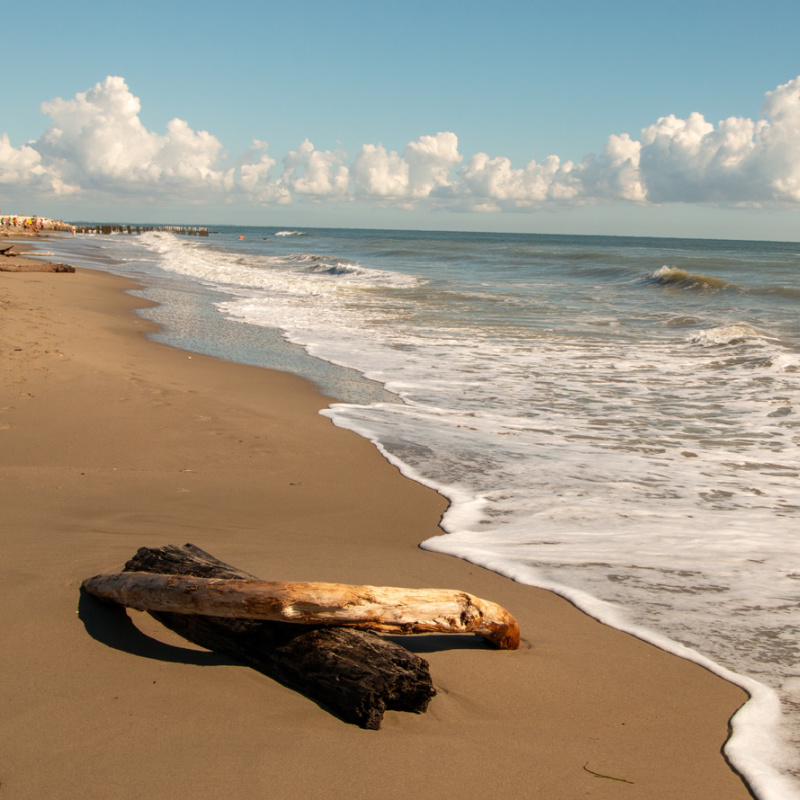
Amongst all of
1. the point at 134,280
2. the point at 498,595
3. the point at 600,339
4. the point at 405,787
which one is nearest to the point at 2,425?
the point at 498,595

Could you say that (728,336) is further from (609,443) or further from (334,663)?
(334,663)

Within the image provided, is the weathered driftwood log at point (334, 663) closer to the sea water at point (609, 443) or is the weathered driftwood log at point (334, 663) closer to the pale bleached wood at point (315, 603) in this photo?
the pale bleached wood at point (315, 603)

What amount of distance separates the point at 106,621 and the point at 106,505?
167 cm

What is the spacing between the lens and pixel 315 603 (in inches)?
90.1

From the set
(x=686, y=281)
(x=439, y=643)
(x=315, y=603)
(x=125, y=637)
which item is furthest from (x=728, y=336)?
(x=686, y=281)

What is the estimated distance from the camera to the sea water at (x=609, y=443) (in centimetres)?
331

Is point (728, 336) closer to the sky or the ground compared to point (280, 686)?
closer to the sky

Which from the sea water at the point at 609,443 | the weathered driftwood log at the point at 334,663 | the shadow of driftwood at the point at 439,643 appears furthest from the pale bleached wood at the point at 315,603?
the sea water at the point at 609,443

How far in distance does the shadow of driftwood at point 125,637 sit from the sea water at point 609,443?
71.2 inches

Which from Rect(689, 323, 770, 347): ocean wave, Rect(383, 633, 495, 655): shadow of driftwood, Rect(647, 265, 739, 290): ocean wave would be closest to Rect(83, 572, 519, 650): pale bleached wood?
Rect(383, 633, 495, 655): shadow of driftwood

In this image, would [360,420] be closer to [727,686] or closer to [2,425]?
[2,425]

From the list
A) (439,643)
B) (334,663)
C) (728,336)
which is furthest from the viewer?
(728,336)

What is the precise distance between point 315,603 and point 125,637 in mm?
887

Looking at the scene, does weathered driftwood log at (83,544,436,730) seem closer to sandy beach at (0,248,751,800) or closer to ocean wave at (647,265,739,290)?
sandy beach at (0,248,751,800)
